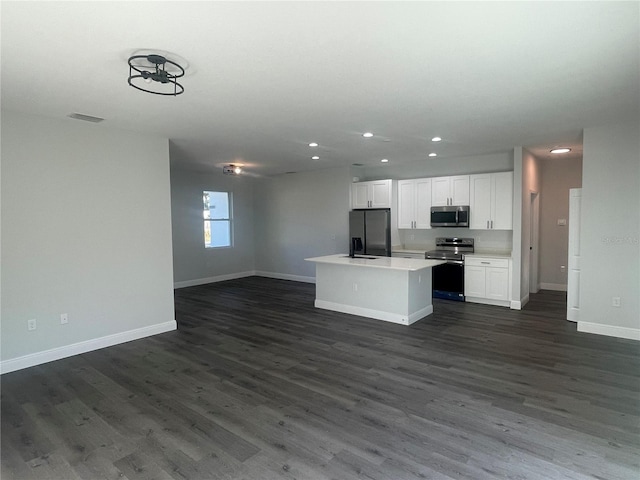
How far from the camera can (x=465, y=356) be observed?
3.96 meters

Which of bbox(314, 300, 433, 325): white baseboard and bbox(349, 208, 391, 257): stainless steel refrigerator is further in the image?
bbox(349, 208, 391, 257): stainless steel refrigerator

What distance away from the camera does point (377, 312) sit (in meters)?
5.41

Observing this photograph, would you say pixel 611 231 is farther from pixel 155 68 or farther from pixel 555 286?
pixel 155 68

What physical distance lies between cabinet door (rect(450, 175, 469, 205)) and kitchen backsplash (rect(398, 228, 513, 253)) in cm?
62

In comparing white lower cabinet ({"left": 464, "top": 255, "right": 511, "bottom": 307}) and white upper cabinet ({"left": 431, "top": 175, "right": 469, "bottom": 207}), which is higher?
white upper cabinet ({"left": 431, "top": 175, "right": 469, "bottom": 207})

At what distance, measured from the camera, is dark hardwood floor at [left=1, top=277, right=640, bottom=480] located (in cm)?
226

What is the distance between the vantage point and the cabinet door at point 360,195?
7.61 meters

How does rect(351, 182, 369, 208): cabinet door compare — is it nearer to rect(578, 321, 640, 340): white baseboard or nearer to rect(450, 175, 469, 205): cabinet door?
rect(450, 175, 469, 205): cabinet door

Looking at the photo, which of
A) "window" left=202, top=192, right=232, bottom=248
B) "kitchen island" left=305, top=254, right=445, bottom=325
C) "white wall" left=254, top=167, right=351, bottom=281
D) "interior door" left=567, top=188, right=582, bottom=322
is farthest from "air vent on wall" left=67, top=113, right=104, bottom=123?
"interior door" left=567, top=188, right=582, bottom=322

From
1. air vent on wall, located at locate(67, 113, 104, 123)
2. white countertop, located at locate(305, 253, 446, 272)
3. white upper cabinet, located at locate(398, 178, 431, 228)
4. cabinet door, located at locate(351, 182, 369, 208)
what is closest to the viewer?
air vent on wall, located at locate(67, 113, 104, 123)

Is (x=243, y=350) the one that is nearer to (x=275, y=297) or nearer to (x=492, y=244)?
(x=275, y=297)

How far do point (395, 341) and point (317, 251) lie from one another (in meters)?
4.23

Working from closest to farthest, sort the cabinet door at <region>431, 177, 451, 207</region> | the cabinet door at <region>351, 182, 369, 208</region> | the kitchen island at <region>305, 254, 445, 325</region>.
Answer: the kitchen island at <region>305, 254, 445, 325</region>, the cabinet door at <region>431, 177, 451, 207</region>, the cabinet door at <region>351, 182, 369, 208</region>

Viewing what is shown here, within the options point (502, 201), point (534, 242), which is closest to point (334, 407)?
point (502, 201)
